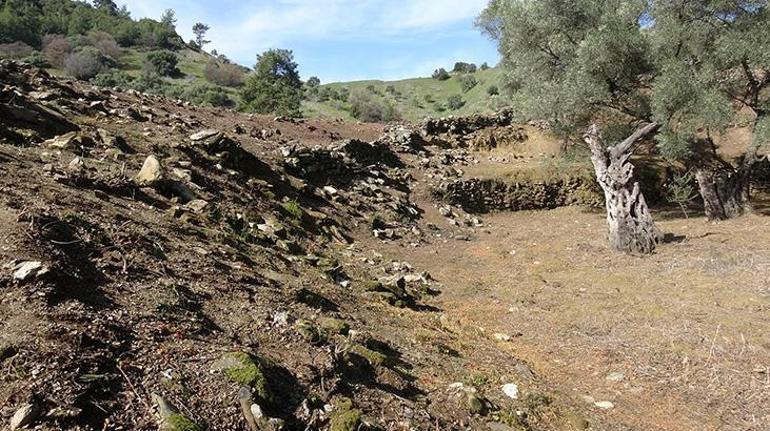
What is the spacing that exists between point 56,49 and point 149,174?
198 feet

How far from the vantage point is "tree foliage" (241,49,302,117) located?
99.1 ft

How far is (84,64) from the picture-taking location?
50.4m

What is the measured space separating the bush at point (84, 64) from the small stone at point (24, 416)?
5346 centimetres

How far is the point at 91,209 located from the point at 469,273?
879 centimetres

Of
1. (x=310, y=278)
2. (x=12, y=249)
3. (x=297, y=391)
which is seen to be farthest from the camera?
(x=310, y=278)

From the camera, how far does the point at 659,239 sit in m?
13.3

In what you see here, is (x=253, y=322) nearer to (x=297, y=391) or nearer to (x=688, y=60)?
(x=297, y=391)

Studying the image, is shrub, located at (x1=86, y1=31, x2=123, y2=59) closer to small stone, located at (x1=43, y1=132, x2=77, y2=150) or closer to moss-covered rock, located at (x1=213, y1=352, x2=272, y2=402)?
small stone, located at (x1=43, y1=132, x2=77, y2=150)

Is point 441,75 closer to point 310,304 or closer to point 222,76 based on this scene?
point 222,76

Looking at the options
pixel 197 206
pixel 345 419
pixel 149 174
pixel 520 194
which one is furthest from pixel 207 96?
pixel 345 419

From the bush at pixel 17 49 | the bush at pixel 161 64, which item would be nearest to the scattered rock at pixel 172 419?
the bush at pixel 161 64

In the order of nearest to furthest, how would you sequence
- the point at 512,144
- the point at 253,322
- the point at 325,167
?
the point at 253,322
the point at 325,167
the point at 512,144

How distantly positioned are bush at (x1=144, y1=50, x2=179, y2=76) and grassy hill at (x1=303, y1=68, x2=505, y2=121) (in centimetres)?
1981

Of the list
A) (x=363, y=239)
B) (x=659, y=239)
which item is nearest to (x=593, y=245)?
(x=659, y=239)
